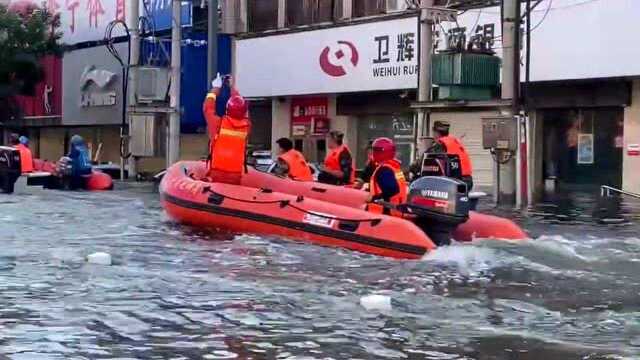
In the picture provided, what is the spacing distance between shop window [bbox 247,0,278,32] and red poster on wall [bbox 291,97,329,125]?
2596 millimetres

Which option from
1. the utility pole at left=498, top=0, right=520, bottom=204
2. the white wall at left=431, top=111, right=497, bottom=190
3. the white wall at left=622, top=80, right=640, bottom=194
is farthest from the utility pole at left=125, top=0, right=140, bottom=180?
the white wall at left=622, top=80, right=640, bottom=194

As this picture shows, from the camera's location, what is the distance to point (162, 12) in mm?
36938

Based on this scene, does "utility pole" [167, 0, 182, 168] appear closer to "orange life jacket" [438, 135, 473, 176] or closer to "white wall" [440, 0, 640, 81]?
"white wall" [440, 0, 640, 81]

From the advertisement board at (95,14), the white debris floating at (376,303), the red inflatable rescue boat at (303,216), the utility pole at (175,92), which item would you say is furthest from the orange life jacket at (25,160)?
the white debris floating at (376,303)

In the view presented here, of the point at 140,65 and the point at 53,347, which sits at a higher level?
the point at 140,65

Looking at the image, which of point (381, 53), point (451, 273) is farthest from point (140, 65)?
point (451, 273)

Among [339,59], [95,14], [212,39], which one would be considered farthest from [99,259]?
[95,14]

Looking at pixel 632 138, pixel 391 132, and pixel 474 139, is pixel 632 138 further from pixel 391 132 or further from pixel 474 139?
pixel 391 132

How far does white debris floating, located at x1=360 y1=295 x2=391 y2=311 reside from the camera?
28.0ft

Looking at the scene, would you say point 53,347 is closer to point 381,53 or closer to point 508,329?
point 508,329

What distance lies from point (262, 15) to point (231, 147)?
64.7 ft

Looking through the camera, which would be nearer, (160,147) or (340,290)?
(340,290)

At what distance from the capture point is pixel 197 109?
35.5 meters

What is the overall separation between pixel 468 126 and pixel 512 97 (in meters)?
7.25
